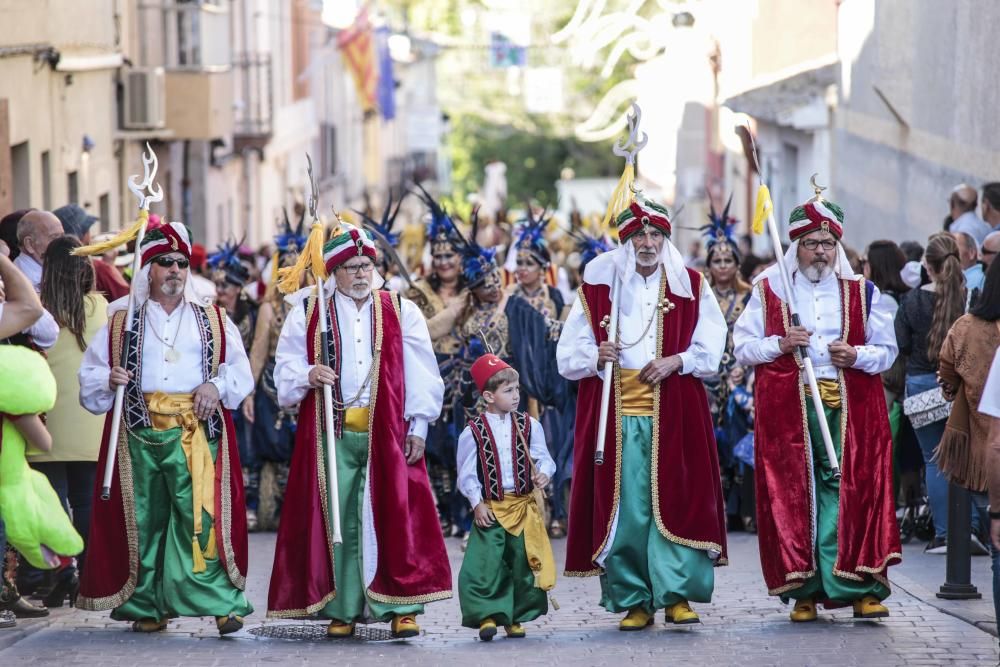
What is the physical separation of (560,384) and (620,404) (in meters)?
3.38

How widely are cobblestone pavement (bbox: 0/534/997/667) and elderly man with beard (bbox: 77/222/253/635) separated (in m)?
0.21

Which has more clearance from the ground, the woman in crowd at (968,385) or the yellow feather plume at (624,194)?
the yellow feather plume at (624,194)

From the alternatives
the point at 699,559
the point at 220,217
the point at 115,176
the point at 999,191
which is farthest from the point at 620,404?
the point at 220,217

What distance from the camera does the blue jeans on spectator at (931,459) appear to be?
11.4 m

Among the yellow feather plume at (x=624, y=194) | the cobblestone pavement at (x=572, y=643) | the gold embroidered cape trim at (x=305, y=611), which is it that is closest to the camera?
the cobblestone pavement at (x=572, y=643)

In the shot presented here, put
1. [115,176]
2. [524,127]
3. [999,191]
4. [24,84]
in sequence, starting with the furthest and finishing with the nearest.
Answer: [524,127] → [115,176] → [24,84] → [999,191]

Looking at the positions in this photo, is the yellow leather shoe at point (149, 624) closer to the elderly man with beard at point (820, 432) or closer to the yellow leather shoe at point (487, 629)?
the yellow leather shoe at point (487, 629)

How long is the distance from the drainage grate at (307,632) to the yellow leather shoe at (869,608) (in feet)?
7.32

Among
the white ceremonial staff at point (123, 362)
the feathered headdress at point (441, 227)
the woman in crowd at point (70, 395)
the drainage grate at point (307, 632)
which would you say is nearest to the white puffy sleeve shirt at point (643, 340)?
the drainage grate at point (307, 632)

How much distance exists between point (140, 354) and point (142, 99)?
15.5 metres

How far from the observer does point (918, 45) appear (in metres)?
18.0

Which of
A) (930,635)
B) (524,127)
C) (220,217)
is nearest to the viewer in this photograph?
(930,635)

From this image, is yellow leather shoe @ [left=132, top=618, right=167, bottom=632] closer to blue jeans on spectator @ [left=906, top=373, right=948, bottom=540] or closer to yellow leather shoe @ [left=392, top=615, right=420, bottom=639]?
yellow leather shoe @ [left=392, top=615, right=420, bottom=639]

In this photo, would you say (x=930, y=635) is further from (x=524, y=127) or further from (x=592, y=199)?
(x=524, y=127)
